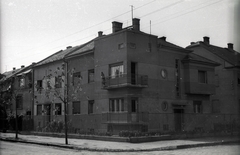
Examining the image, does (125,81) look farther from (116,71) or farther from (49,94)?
(49,94)

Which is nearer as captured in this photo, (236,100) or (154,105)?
(154,105)

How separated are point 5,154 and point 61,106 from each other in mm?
19217

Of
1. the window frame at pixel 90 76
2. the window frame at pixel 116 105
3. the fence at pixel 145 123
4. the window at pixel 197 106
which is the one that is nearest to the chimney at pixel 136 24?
the window frame at pixel 90 76

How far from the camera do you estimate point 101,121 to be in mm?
25250

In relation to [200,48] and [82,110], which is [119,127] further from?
[200,48]

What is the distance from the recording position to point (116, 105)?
26656 mm

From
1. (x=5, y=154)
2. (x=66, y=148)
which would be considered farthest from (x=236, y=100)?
(x=5, y=154)

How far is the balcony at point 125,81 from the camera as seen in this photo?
25047 mm

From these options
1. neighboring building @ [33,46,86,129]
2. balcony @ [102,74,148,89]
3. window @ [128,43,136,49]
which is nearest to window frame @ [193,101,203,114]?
balcony @ [102,74,148,89]

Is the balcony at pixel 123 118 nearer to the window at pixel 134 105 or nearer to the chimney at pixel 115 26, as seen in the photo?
the window at pixel 134 105

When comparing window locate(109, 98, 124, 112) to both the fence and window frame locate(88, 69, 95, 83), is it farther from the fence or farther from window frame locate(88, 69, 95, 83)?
window frame locate(88, 69, 95, 83)

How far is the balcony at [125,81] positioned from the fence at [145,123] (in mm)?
2446

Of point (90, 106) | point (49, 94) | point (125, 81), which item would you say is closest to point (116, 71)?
point (125, 81)

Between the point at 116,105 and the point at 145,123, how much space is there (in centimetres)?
336
